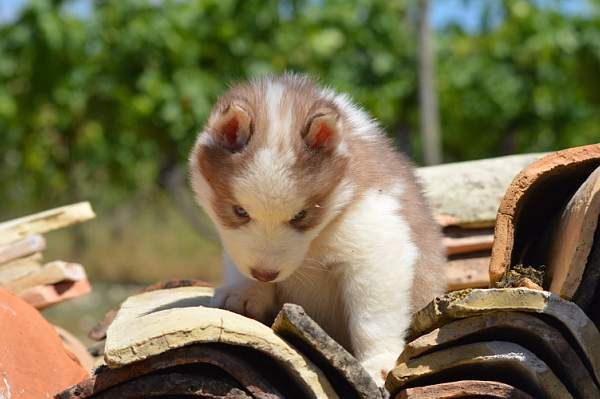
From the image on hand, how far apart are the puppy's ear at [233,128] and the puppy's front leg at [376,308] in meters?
0.63

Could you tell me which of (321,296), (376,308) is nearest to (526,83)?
(321,296)

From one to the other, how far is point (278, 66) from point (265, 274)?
8681 mm

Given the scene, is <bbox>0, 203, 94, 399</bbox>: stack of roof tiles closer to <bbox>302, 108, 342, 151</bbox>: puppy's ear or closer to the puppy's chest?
the puppy's chest

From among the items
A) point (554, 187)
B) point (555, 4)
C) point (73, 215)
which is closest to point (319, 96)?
point (554, 187)

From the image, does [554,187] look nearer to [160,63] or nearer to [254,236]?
[254,236]

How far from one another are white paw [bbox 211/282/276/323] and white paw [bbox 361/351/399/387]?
0.55 metres

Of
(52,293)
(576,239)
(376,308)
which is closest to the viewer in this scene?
(576,239)

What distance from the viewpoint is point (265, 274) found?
3.60 metres

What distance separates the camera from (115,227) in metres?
15.8

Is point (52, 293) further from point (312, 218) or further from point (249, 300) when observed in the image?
point (312, 218)

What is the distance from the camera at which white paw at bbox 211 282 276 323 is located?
396 centimetres

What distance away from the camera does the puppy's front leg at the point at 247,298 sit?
3.96m

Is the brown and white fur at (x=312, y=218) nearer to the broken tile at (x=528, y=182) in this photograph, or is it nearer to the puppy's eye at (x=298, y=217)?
the puppy's eye at (x=298, y=217)

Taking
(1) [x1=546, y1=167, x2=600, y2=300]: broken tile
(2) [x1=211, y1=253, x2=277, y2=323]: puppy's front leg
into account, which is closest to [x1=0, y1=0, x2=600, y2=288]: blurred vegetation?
(2) [x1=211, y1=253, x2=277, y2=323]: puppy's front leg
